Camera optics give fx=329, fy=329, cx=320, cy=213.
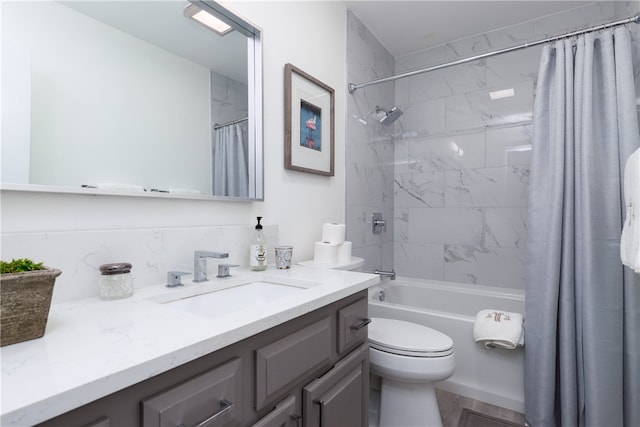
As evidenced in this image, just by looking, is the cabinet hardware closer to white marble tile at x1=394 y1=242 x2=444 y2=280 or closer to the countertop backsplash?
the countertop backsplash

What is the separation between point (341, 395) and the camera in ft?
3.44

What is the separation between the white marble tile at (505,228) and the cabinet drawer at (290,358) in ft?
6.50

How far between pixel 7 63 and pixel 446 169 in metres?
2.61

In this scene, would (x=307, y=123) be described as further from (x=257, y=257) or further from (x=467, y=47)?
(x=467, y=47)

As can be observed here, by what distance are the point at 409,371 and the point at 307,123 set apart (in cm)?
133

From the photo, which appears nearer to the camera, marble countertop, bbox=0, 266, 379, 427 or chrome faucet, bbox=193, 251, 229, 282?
marble countertop, bbox=0, 266, 379, 427

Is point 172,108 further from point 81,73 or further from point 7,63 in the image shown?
point 7,63

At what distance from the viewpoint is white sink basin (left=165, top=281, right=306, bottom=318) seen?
102 cm

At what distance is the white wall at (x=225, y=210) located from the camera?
86 cm

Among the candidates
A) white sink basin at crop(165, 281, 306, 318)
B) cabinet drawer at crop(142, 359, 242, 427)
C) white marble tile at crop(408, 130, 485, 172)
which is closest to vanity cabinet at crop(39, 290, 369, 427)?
cabinet drawer at crop(142, 359, 242, 427)

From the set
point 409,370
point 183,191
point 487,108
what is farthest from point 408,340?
point 487,108

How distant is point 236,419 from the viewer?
2.30ft

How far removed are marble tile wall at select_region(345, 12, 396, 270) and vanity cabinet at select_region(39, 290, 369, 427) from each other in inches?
46.9

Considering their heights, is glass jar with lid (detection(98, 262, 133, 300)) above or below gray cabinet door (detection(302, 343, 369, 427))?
above
